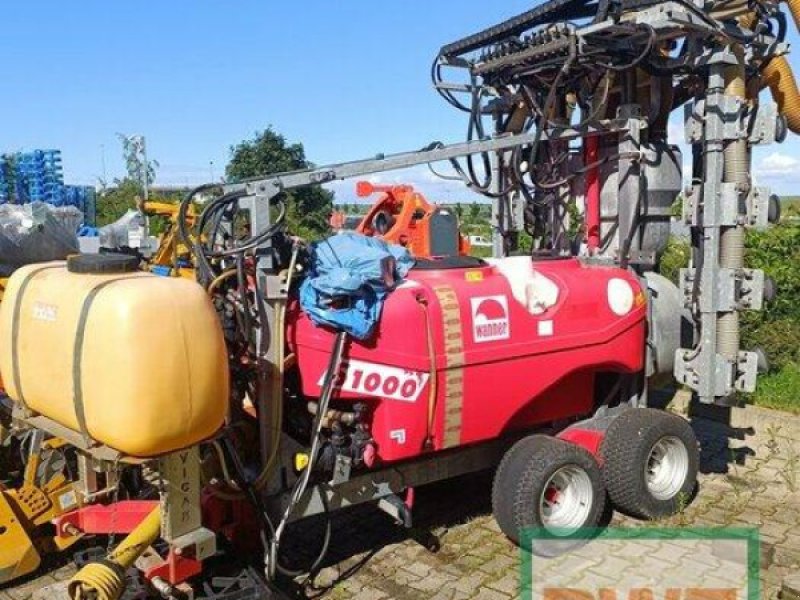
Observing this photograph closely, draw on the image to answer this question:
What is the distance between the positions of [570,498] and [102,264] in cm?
288

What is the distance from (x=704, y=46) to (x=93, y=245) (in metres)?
4.18

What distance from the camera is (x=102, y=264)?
11.1 feet

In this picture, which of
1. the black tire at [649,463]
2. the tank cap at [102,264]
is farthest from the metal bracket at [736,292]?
the tank cap at [102,264]

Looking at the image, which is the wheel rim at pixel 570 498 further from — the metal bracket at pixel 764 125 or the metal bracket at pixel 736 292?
the metal bracket at pixel 764 125

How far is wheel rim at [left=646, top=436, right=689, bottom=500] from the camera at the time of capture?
16.6 feet

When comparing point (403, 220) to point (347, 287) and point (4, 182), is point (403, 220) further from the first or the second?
point (4, 182)

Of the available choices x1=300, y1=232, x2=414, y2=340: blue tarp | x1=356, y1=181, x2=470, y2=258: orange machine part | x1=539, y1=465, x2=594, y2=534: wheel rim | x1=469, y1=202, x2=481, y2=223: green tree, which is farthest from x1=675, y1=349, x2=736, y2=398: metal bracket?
x1=469, y1=202, x2=481, y2=223: green tree

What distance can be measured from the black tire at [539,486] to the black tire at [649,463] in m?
0.21

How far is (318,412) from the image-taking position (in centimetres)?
396

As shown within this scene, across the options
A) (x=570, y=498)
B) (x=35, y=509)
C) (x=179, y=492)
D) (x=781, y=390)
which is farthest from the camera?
(x=781, y=390)

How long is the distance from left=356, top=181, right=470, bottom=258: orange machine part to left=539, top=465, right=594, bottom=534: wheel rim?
2.77 meters

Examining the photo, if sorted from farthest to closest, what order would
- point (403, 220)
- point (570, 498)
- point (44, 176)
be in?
point (44, 176), point (403, 220), point (570, 498)

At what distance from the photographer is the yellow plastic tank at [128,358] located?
304 centimetres

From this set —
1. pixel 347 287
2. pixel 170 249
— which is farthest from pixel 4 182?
pixel 347 287
